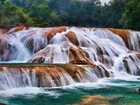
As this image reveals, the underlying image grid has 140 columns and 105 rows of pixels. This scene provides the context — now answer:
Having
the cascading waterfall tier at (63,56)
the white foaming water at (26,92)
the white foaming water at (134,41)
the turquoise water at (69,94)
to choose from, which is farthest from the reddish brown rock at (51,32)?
the white foaming water at (26,92)

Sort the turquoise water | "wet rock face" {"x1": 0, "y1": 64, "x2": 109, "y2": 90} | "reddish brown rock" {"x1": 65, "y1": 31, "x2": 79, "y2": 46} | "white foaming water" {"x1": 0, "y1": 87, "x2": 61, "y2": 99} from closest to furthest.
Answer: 1. the turquoise water
2. "white foaming water" {"x1": 0, "y1": 87, "x2": 61, "y2": 99}
3. "wet rock face" {"x1": 0, "y1": 64, "x2": 109, "y2": 90}
4. "reddish brown rock" {"x1": 65, "y1": 31, "x2": 79, "y2": 46}

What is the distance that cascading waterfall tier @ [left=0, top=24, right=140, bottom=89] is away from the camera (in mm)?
Answer: 17703

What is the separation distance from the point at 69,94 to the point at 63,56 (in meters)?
8.94

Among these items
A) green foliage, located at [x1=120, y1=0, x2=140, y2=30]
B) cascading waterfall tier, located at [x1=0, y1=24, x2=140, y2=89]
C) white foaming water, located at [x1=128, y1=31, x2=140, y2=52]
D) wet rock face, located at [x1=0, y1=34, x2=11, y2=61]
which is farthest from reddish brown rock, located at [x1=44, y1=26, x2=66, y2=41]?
green foliage, located at [x1=120, y1=0, x2=140, y2=30]

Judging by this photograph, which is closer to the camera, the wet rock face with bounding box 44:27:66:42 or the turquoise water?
the turquoise water

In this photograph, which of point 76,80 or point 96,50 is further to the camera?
point 96,50

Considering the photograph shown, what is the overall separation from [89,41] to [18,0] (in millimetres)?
35715

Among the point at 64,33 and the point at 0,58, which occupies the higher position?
the point at 64,33

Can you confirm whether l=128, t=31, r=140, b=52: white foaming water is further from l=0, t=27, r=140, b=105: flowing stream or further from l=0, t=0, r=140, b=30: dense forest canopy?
l=0, t=0, r=140, b=30: dense forest canopy

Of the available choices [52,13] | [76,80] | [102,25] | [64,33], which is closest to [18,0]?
[52,13]

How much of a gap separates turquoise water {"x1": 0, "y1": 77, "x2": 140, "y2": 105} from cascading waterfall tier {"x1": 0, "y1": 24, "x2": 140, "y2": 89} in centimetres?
85

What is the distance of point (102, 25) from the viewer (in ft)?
189

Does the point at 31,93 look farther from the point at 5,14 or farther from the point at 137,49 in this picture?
the point at 5,14

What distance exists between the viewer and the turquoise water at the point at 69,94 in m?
13.8
